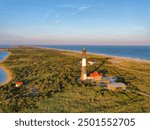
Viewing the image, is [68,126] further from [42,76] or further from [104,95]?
[42,76]

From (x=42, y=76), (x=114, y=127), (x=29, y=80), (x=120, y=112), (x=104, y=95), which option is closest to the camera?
(x=114, y=127)

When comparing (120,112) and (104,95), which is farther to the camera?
(104,95)

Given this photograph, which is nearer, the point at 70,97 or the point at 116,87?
the point at 70,97

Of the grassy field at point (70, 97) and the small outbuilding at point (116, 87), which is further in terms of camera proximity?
the small outbuilding at point (116, 87)

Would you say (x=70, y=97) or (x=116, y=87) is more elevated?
(x=116, y=87)

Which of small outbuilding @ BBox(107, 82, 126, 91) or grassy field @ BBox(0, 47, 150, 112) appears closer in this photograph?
grassy field @ BBox(0, 47, 150, 112)

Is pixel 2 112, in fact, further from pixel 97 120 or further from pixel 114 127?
pixel 114 127

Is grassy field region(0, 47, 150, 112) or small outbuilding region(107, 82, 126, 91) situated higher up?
small outbuilding region(107, 82, 126, 91)

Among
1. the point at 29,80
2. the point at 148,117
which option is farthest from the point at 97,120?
the point at 29,80

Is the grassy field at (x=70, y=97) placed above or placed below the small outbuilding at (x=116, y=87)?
below

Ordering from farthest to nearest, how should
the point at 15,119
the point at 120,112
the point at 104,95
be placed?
the point at 104,95
the point at 120,112
the point at 15,119
